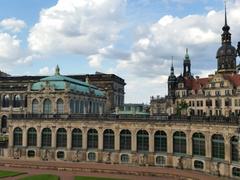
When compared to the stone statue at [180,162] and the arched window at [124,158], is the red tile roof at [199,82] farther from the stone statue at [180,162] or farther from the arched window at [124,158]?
the arched window at [124,158]

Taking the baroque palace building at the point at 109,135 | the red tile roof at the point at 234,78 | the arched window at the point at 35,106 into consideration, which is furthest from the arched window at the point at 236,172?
the red tile roof at the point at 234,78

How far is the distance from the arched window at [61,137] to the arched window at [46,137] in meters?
1.85

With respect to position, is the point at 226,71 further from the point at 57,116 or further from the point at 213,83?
the point at 57,116

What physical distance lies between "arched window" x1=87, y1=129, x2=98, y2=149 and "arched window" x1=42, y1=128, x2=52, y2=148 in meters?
Answer: 8.84

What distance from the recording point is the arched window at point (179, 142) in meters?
68.9

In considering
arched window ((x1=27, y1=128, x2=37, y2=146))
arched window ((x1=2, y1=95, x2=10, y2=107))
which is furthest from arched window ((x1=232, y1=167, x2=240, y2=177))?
arched window ((x1=2, y1=95, x2=10, y2=107))

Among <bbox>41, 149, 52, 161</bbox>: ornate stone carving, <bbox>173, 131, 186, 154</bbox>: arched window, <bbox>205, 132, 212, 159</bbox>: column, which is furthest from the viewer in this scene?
<bbox>41, 149, 52, 161</bbox>: ornate stone carving

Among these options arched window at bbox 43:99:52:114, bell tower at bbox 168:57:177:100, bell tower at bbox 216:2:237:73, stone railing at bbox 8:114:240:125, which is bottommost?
stone railing at bbox 8:114:240:125

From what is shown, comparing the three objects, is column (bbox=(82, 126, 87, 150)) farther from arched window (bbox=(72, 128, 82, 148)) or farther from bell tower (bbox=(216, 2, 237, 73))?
bell tower (bbox=(216, 2, 237, 73))

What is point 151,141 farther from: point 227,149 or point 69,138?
point 69,138

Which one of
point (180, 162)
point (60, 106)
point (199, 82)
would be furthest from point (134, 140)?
point (199, 82)

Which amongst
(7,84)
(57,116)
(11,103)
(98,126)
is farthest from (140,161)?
(7,84)

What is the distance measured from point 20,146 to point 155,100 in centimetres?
7485

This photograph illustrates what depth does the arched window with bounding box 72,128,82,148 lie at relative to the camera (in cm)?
7762
